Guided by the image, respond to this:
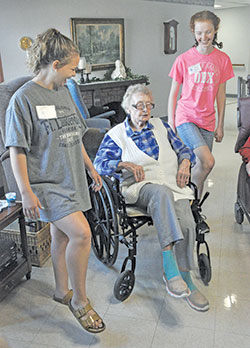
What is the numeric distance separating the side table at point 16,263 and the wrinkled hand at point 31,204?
15.2 inches

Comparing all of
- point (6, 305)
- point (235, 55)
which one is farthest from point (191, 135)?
point (235, 55)

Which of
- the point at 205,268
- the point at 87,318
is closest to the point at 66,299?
the point at 87,318

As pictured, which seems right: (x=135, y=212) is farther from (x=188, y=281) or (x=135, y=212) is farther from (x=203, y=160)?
(x=203, y=160)

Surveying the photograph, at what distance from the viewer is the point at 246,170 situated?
2627 millimetres

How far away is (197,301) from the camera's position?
6.31 ft

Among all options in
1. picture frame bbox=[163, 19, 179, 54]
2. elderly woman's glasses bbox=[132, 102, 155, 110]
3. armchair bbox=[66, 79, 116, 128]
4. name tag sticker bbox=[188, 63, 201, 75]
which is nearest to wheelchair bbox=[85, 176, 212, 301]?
elderly woman's glasses bbox=[132, 102, 155, 110]

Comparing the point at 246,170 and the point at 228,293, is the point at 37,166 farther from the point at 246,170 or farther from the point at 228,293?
the point at 246,170

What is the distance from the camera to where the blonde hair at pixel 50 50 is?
1.57 m

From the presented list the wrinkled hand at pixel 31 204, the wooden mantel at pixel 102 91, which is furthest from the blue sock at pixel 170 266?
the wooden mantel at pixel 102 91

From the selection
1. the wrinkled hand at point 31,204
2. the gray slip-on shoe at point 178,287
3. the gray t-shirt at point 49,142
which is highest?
the gray t-shirt at point 49,142

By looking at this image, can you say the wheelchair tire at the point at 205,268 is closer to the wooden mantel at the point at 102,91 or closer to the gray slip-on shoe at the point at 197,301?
the gray slip-on shoe at the point at 197,301

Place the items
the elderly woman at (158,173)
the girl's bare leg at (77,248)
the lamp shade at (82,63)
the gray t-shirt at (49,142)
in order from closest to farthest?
the gray t-shirt at (49,142), the girl's bare leg at (77,248), the elderly woman at (158,173), the lamp shade at (82,63)

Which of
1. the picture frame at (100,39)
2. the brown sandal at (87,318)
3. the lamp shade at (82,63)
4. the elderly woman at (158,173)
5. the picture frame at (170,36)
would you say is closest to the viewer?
the brown sandal at (87,318)

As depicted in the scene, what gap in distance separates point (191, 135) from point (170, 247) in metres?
0.99
